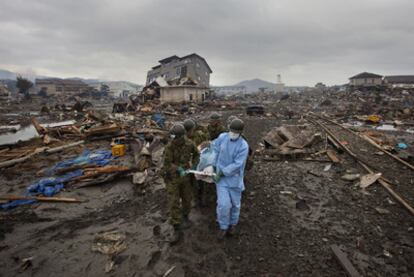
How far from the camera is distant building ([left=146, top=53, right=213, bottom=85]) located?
38.1 metres

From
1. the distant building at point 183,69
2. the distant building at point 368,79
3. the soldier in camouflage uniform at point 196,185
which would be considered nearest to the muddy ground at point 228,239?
the soldier in camouflage uniform at point 196,185

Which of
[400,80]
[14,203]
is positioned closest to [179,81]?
[14,203]

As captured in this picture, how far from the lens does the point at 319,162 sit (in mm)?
7148

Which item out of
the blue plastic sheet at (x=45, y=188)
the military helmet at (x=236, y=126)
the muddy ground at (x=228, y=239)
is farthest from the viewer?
the blue plastic sheet at (x=45, y=188)

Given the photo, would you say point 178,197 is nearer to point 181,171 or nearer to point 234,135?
point 181,171

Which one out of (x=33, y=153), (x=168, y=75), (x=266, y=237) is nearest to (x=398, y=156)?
(x=266, y=237)

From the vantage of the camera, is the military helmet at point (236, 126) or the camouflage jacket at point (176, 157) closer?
the military helmet at point (236, 126)

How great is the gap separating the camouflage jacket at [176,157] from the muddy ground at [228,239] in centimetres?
107

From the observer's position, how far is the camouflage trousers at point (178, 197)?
3.46 m

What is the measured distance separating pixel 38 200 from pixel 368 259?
6.52 meters

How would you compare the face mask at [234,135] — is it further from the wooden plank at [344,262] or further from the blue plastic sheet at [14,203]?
the blue plastic sheet at [14,203]

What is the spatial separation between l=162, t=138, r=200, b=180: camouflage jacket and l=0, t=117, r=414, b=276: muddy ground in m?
1.07

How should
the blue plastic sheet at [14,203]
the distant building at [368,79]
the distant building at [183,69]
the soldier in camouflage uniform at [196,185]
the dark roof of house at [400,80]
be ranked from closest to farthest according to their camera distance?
1. the soldier in camouflage uniform at [196,185]
2. the blue plastic sheet at [14,203]
3. the distant building at [183,69]
4. the dark roof of house at [400,80]
5. the distant building at [368,79]

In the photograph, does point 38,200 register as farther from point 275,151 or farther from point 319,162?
point 319,162
